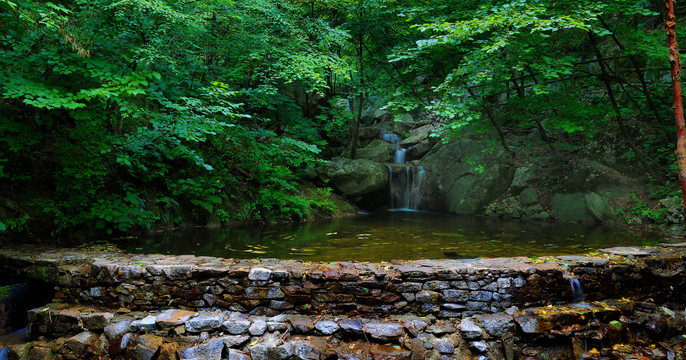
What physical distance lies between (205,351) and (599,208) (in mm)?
9664

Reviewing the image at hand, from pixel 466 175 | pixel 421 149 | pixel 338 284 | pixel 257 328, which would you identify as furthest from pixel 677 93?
pixel 421 149

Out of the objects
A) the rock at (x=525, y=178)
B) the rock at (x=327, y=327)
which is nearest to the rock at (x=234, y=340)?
the rock at (x=327, y=327)

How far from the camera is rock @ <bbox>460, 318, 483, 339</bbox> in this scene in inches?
137

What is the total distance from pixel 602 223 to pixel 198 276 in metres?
9.28

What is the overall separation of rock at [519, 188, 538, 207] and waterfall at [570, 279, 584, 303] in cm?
688

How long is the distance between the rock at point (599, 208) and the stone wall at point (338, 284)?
16.9 feet

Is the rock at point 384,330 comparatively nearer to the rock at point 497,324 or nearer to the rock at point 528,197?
the rock at point 497,324

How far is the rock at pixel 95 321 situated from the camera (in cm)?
371

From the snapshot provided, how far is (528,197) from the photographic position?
10.4 meters

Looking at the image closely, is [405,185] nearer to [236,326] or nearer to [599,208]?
[599,208]

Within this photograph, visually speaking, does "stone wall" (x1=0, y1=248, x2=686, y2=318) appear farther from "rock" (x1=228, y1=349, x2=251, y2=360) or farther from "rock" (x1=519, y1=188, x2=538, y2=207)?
"rock" (x1=519, y1=188, x2=538, y2=207)

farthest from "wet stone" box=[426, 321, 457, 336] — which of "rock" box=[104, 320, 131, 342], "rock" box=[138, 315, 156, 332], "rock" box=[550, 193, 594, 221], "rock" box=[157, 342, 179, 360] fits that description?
"rock" box=[550, 193, 594, 221]

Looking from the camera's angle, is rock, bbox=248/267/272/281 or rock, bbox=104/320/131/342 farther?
rock, bbox=248/267/272/281

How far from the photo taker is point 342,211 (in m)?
11.2
